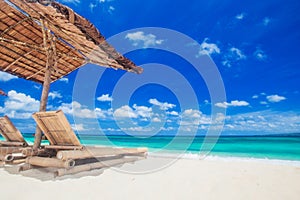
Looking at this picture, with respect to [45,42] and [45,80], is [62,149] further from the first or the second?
[45,42]

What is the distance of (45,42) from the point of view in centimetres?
341

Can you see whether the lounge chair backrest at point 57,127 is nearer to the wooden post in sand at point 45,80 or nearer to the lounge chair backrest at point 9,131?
the wooden post in sand at point 45,80

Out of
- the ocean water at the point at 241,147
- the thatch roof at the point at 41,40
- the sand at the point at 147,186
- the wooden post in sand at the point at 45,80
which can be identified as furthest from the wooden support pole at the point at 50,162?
the ocean water at the point at 241,147

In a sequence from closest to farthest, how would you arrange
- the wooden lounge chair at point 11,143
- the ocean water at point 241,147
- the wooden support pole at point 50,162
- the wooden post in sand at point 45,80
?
the wooden support pole at point 50,162 < the wooden post in sand at point 45,80 < the wooden lounge chair at point 11,143 < the ocean water at point 241,147

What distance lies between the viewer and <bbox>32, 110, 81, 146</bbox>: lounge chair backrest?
2607mm

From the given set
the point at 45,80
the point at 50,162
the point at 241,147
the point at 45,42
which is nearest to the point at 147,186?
the point at 50,162

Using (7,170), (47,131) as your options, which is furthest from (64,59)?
(7,170)

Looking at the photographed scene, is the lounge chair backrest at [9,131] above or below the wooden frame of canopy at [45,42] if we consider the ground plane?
below

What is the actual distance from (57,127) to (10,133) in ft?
6.86

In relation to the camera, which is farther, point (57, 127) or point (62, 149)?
point (62, 149)

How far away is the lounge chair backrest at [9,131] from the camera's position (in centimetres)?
389

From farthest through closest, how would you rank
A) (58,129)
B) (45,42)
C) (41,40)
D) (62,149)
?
(41,40) → (45,42) → (62,149) → (58,129)

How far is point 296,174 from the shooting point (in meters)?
3.18

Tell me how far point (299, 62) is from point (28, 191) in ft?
85.8
